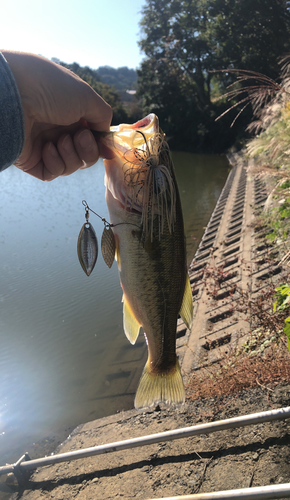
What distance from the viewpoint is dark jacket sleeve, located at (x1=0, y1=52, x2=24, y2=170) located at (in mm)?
1341

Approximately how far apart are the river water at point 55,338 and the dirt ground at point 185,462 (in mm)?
1405

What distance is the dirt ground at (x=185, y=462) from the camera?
2717mm

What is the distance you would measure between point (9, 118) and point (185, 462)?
3.18 metres

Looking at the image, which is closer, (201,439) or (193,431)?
(193,431)

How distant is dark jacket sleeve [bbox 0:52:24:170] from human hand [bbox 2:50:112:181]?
0.72ft

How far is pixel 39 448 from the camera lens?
500 cm

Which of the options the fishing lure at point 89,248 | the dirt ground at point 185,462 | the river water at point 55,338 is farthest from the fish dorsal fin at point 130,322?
the river water at point 55,338

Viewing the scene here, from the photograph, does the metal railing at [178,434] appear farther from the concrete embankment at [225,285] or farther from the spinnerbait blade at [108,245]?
the concrete embankment at [225,285]

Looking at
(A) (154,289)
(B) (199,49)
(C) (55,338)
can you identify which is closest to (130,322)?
(A) (154,289)

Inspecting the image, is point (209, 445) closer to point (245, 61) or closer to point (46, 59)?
point (46, 59)

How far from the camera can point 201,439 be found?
10.6 feet

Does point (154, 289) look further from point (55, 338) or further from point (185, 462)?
point (55, 338)

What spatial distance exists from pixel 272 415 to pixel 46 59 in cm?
279

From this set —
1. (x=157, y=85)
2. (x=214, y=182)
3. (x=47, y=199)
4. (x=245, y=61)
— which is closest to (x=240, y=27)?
(x=245, y=61)
